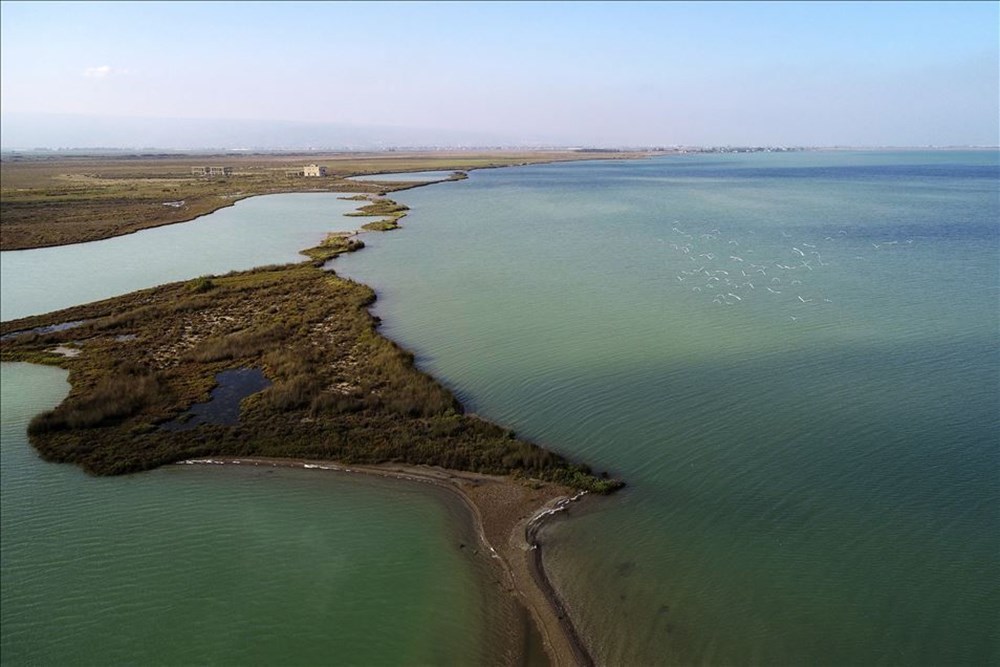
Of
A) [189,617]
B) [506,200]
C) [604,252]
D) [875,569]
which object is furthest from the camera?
[506,200]

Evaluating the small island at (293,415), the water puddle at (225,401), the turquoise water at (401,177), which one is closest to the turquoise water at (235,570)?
the small island at (293,415)

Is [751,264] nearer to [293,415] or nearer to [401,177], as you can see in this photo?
[293,415]

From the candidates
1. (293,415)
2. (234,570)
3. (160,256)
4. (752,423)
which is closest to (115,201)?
(160,256)

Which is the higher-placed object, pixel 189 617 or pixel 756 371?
pixel 756 371

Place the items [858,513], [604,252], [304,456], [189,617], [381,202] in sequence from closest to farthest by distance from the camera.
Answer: [189,617] < [858,513] < [304,456] < [604,252] < [381,202]

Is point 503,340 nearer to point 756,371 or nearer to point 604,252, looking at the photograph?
point 756,371

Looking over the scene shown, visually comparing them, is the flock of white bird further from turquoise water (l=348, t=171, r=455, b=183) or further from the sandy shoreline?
turquoise water (l=348, t=171, r=455, b=183)

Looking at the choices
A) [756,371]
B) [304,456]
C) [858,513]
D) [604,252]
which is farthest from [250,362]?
[604,252]
